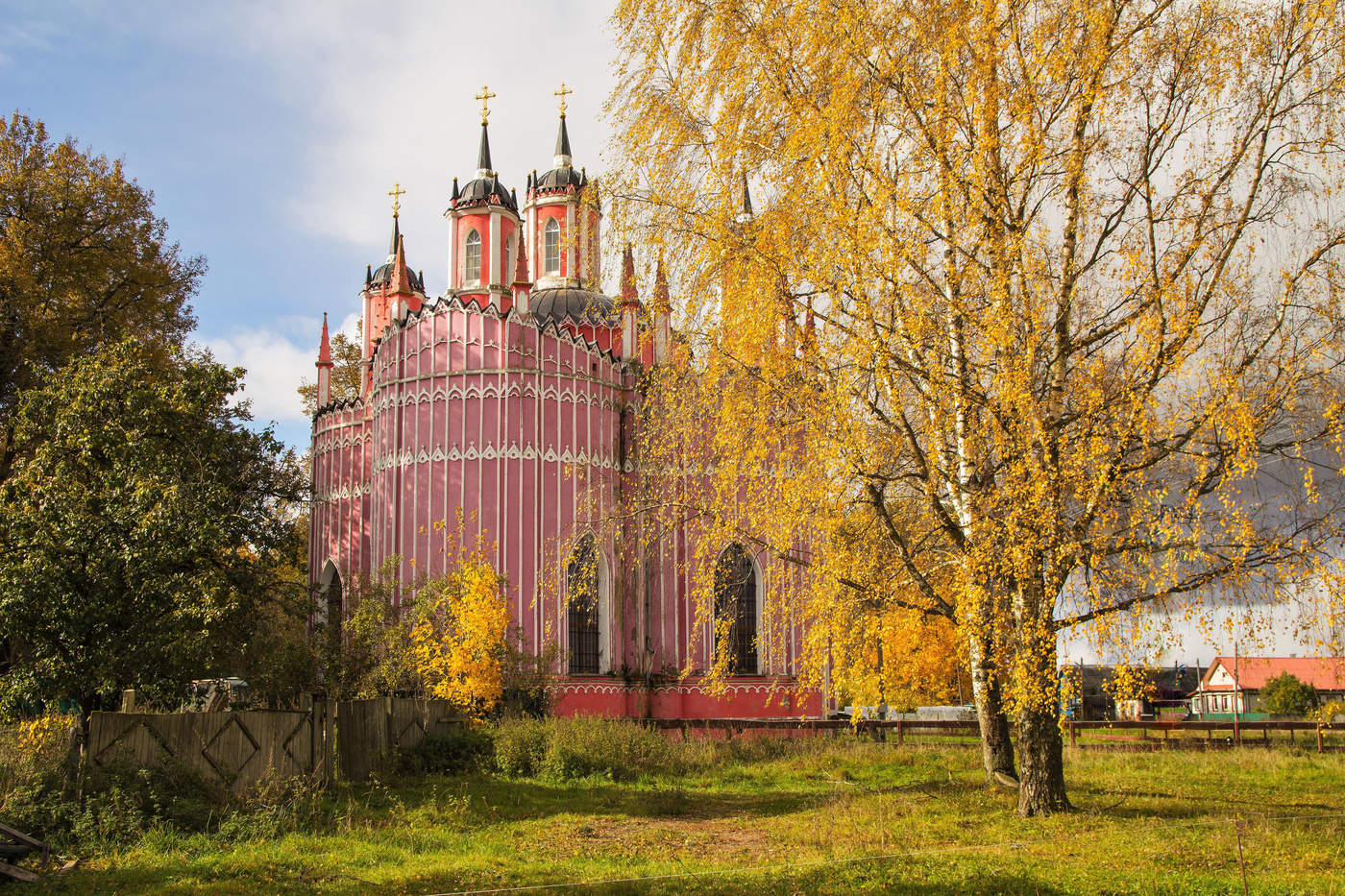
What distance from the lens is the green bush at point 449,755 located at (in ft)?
58.7

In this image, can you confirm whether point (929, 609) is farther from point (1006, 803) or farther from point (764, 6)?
point (764, 6)

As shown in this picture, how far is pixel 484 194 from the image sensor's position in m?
35.2

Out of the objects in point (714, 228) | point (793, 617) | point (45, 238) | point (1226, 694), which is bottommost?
point (1226, 694)

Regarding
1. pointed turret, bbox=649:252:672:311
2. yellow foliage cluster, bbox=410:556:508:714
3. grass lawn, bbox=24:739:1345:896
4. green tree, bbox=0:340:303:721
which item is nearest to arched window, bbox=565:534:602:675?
yellow foliage cluster, bbox=410:556:508:714

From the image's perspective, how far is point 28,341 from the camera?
22.3m

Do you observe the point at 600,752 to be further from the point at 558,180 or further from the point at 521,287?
the point at 558,180

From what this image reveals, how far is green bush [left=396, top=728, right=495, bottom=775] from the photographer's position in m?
17.9

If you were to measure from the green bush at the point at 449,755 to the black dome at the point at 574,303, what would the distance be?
50.3 feet

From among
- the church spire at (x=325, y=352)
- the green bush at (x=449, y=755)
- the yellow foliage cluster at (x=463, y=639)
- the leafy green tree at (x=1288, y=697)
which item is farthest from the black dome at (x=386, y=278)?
the leafy green tree at (x=1288, y=697)

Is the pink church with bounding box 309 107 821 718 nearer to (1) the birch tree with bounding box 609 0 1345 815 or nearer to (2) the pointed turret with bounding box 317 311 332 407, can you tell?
(2) the pointed turret with bounding box 317 311 332 407

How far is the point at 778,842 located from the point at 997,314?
5.90 meters

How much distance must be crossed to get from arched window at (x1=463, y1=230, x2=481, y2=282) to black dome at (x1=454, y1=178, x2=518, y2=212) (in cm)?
105

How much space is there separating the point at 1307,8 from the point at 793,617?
822cm

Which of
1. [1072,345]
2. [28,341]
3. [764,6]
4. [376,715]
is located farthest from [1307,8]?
[28,341]
